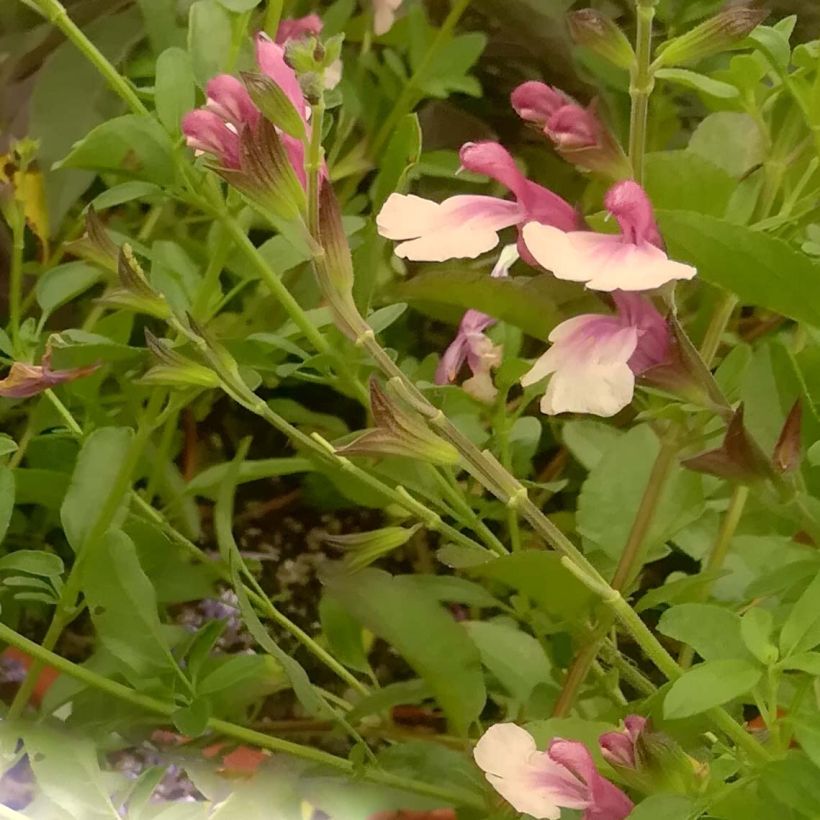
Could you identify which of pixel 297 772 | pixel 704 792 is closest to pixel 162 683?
pixel 297 772

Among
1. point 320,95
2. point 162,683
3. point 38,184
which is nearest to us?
point 320,95

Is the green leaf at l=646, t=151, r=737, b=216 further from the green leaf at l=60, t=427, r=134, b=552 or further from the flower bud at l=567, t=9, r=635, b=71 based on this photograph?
the green leaf at l=60, t=427, r=134, b=552

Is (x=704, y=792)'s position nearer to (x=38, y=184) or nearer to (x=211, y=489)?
(x=211, y=489)

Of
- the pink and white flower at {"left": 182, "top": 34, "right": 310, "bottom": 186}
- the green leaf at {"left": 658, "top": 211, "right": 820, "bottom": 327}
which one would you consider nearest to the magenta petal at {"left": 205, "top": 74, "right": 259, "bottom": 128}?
the pink and white flower at {"left": 182, "top": 34, "right": 310, "bottom": 186}

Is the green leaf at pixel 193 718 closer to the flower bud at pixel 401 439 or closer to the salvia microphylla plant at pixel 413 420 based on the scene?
the salvia microphylla plant at pixel 413 420

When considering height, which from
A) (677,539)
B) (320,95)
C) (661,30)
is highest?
(320,95)

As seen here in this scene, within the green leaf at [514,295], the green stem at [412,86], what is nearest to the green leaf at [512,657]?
the green leaf at [514,295]

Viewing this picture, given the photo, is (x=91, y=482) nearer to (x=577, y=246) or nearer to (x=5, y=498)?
(x=5, y=498)
